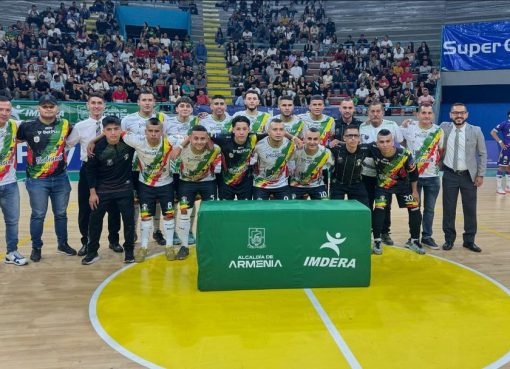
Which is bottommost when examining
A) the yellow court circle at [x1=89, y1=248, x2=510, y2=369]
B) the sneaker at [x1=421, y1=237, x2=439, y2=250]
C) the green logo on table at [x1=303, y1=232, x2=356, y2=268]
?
the yellow court circle at [x1=89, y1=248, x2=510, y2=369]

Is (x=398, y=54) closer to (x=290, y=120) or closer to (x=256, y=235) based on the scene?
(x=290, y=120)

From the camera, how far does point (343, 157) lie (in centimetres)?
704

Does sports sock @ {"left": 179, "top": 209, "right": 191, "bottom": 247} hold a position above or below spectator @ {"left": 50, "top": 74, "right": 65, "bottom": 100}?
below

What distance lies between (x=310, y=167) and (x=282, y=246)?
174 centimetres

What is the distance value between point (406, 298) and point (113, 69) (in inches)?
674

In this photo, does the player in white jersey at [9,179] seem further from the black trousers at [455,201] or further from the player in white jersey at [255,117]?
the black trousers at [455,201]

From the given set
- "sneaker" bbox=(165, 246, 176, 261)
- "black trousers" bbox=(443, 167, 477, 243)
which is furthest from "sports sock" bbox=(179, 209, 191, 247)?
"black trousers" bbox=(443, 167, 477, 243)

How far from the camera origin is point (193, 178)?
22.7 ft

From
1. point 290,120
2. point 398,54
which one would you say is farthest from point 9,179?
point 398,54

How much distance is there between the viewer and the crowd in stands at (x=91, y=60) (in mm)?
17219

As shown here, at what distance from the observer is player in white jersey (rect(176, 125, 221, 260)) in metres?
6.76

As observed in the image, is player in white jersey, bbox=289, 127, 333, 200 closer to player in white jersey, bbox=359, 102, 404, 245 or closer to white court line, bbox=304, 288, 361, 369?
player in white jersey, bbox=359, 102, 404, 245

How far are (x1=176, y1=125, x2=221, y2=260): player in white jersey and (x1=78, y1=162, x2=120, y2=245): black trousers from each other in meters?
1.01

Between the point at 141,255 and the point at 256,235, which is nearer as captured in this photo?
the point at 256,235
